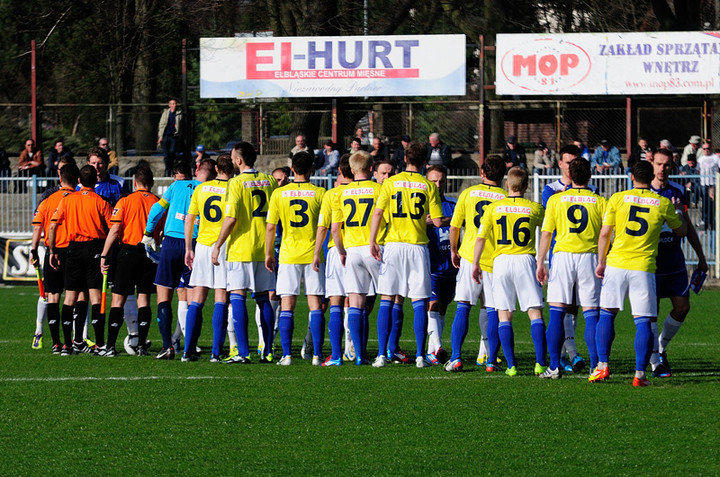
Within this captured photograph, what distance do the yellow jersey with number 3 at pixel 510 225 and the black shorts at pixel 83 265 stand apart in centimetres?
416

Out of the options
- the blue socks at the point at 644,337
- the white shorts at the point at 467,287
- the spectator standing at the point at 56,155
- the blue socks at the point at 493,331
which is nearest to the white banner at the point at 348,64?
the spectator standing at the point at 56,155

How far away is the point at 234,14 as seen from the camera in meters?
32.6

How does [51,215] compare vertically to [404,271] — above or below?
above

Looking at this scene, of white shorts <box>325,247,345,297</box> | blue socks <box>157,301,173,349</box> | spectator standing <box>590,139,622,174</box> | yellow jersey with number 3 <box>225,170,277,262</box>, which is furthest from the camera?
spectator standing <box>590,139,622,174</box>

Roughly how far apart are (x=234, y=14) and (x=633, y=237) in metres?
25.0

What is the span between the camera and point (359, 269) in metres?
10.6

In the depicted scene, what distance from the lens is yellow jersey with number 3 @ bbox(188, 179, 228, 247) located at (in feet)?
35.2

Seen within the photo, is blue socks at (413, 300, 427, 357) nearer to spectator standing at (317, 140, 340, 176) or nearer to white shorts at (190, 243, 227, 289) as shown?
white shorts at (190, 243, 227, 289)

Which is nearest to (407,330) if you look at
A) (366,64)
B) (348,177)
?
(348,177)

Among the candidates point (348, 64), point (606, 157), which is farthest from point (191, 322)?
point (606, 157)

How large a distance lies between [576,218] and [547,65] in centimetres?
1518

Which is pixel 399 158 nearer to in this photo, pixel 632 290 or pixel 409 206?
pixel 409 206

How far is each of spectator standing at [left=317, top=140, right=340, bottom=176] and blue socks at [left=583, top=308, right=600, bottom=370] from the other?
12787 millimetres

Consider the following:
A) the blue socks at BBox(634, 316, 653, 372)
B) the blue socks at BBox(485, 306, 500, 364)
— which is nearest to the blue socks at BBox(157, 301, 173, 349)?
the blue socks at BBox(485, 306, 500, 364)
